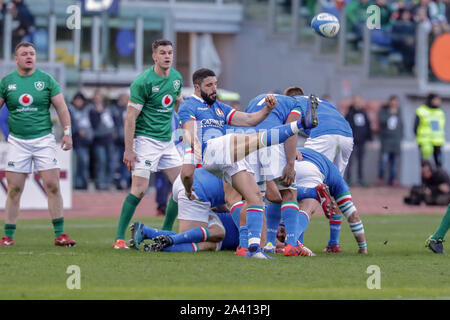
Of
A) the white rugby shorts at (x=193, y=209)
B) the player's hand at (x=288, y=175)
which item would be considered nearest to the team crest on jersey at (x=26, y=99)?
the white rugby shorts at (x=193, y=209)

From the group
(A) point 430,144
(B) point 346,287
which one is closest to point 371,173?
(A) point 430,144

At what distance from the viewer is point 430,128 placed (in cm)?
2586

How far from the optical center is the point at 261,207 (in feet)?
33.4

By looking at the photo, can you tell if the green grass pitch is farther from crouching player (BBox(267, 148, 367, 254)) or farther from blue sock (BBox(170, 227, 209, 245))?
crouching player (BBox(267, 148, 367, 254))

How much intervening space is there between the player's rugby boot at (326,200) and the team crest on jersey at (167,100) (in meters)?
2.14

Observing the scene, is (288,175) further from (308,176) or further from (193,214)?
(193,214)

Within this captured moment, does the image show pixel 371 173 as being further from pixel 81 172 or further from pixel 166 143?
pixel 166 143

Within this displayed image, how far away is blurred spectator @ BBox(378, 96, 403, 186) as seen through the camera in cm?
2681

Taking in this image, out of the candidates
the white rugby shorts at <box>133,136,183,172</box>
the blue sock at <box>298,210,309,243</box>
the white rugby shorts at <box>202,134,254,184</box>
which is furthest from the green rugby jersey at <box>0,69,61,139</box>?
the blue sock at <box>298,210,309,243</box>

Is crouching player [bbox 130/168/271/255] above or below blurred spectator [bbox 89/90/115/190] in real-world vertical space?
above

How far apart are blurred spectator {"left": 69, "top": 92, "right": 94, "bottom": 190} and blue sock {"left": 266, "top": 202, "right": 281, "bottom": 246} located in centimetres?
1299

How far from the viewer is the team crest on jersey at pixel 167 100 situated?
11.9 metres

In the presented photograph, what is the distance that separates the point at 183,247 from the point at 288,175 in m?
1.39

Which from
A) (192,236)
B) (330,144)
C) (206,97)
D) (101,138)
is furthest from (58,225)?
(101,138)
